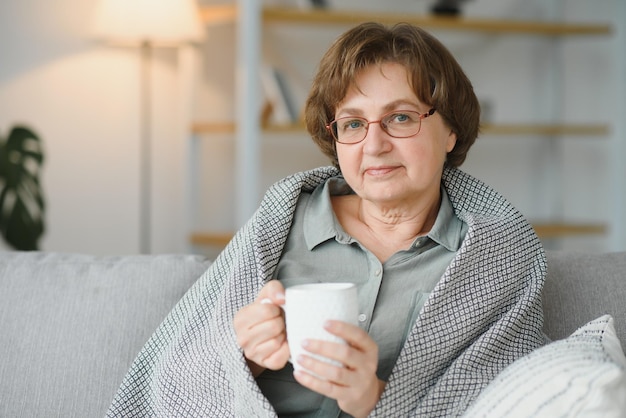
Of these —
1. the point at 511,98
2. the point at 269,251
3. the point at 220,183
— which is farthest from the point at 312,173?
the point at 511,98

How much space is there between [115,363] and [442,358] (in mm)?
581

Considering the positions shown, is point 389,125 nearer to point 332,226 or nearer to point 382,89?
point 382,89

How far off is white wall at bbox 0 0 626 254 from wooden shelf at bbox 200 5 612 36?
0.19m

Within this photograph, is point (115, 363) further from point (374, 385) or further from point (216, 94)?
point (216, 94)

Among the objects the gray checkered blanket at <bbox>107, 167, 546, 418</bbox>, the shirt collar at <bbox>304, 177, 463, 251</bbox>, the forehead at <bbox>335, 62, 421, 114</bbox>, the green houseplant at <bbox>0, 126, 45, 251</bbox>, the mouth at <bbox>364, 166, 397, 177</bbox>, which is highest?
the forehead at <bbox>335, 62, 421, 114</bbox>

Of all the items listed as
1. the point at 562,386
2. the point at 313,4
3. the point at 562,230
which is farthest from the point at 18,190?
the point at 562,386

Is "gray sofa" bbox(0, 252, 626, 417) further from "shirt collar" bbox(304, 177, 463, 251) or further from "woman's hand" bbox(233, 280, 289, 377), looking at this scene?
"woman's hand" bbox(233, 280, 289, 377)

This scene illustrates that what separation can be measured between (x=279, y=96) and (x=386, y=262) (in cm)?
235

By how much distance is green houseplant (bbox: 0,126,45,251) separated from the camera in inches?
132

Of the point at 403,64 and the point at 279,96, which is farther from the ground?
the point at 403,64

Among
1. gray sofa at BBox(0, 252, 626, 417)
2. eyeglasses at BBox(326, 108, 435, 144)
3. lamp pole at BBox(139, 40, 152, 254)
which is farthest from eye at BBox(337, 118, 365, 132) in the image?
lamp pole at BBox(139, 40, 152, 254)

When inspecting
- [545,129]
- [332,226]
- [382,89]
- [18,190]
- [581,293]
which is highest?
[382,89]

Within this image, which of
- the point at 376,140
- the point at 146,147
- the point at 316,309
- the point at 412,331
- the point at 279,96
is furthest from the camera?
the point at 146,147

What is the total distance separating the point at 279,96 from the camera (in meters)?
3.81
